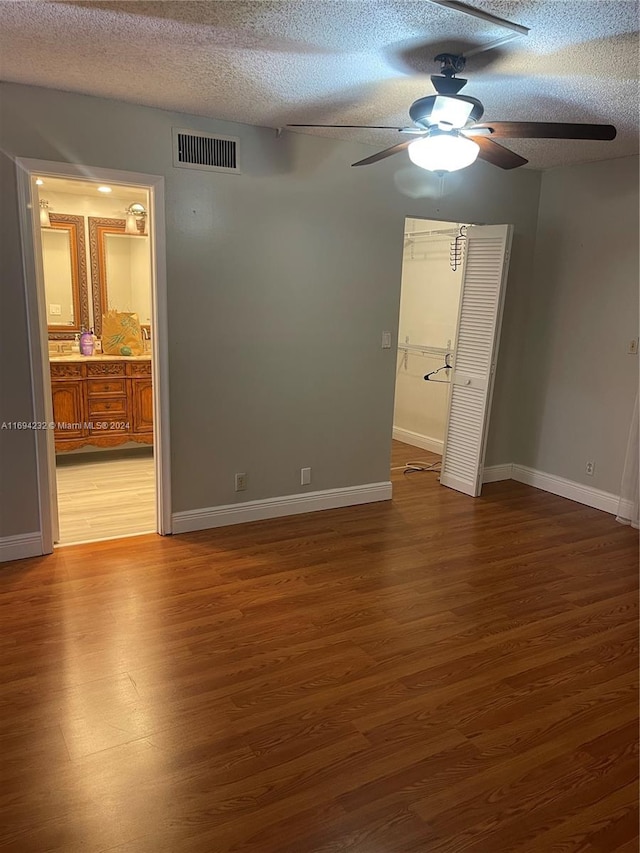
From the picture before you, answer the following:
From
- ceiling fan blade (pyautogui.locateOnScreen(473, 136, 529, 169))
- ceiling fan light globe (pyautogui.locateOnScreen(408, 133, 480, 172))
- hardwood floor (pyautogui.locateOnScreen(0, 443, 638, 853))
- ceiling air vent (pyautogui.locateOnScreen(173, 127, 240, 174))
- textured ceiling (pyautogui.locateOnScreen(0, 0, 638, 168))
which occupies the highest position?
textured ceiling (pyautogui.locateOnScreen(0, 0, 638, 168))

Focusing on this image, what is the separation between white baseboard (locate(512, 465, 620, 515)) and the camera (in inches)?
174

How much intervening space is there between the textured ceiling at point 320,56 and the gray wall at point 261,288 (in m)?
0.24

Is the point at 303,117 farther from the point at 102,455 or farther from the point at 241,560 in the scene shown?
the point at 102,455

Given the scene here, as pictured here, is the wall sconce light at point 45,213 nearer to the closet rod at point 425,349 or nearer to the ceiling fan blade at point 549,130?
the closet rod at point 425,349

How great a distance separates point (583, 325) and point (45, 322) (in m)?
3.85

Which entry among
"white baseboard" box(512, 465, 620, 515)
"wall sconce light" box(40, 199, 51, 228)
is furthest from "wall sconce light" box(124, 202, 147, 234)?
"white baseboard" box(512, 465, 620, 515)

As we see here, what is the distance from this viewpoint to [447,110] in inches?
87.0

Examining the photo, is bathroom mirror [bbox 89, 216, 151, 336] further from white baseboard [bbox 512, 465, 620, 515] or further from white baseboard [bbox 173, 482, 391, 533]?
white baseboard [bbox 512, 465, 620, 515]

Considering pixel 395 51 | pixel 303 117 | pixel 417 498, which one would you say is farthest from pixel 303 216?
pixel 417 498

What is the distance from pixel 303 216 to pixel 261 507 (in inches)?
78.5

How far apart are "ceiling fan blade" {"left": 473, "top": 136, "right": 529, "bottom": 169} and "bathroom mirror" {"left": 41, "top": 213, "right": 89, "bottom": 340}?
413cm

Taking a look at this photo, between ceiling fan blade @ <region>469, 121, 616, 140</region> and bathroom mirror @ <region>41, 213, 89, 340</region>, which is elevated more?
ceiling fan blade @ <region>469, 121, 616, 140</region>

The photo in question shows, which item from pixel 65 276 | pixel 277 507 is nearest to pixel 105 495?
pixel 277 507

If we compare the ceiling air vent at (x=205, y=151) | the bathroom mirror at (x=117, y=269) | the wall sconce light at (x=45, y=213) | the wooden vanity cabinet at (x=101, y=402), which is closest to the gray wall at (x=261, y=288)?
the ceiling air vent at (x=205, y=151)
